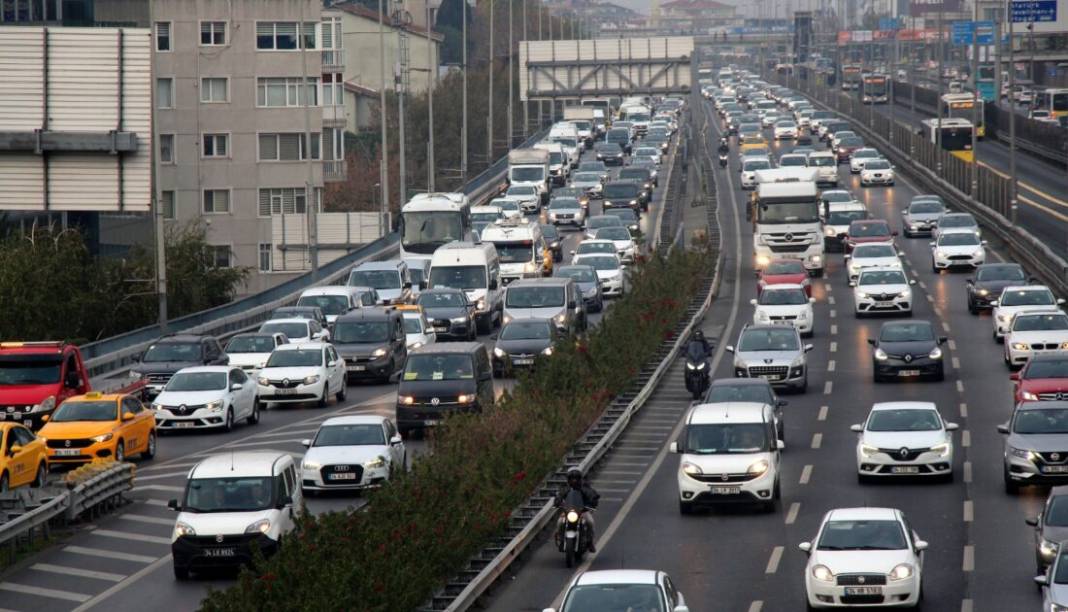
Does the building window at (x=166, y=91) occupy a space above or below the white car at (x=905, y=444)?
above

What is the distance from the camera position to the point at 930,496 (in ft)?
101

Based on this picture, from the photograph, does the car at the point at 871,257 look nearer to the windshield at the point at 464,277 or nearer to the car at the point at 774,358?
the windshield at the point at 464,277

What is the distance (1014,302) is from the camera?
48.1 meters

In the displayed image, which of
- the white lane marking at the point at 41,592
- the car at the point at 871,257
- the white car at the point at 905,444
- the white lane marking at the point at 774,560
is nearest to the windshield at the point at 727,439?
the white car at the point at 905,444

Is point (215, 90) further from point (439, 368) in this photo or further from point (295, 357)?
point (439, 368)

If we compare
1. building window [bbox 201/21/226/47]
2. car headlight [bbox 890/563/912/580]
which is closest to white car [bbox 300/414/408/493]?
Result: car headlight [bbox 890/563/912/580]

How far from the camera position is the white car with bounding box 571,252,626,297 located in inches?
2457

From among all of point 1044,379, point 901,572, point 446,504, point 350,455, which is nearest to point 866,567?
point 901,572

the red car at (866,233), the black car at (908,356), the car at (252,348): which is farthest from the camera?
the red car at (866,233)

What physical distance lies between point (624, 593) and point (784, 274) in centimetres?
3672

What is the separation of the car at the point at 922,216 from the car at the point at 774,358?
30.9 meters

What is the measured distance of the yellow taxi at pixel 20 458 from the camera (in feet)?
98.7

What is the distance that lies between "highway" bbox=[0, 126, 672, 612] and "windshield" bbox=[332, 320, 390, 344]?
19.5ft

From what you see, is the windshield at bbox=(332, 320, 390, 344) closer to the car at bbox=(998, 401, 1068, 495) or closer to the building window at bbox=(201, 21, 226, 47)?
the car at bbox=(998, 401, 1068, 495)
